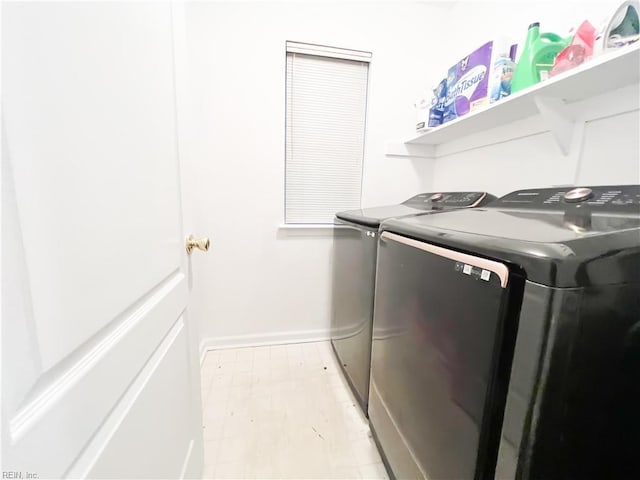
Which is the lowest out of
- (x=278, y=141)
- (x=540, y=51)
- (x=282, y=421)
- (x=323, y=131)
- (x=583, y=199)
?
(x=282, y=421)

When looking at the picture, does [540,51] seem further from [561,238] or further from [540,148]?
[561,238]

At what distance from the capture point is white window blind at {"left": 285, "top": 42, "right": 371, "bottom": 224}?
194cm

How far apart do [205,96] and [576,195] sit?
206cm

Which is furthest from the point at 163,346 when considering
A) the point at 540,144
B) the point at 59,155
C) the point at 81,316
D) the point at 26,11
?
the point at 540,144

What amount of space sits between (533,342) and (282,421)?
1.38 meters

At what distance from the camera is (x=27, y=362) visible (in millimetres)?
307

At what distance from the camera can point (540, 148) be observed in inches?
51.8

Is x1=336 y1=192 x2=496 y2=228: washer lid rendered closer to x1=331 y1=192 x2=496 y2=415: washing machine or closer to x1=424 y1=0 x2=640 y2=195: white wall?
x1=331 y1=192 x2=496 y2=415: washing machine

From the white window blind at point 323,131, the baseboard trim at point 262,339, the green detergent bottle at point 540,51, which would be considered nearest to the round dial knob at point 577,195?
the green detergent bottle at point 540,51

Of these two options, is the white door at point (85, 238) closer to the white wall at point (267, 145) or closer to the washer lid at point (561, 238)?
the washer lid at point (561, 238)

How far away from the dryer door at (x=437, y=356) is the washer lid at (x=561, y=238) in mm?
40

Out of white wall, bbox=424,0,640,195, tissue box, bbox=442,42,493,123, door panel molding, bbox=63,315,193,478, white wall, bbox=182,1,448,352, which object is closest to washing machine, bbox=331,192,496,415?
white wall, bbox=424,0,640,195

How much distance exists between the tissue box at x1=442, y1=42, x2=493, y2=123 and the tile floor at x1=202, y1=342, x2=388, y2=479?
1863 millimetres

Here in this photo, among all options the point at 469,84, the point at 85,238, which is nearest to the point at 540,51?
the point at 469,84
